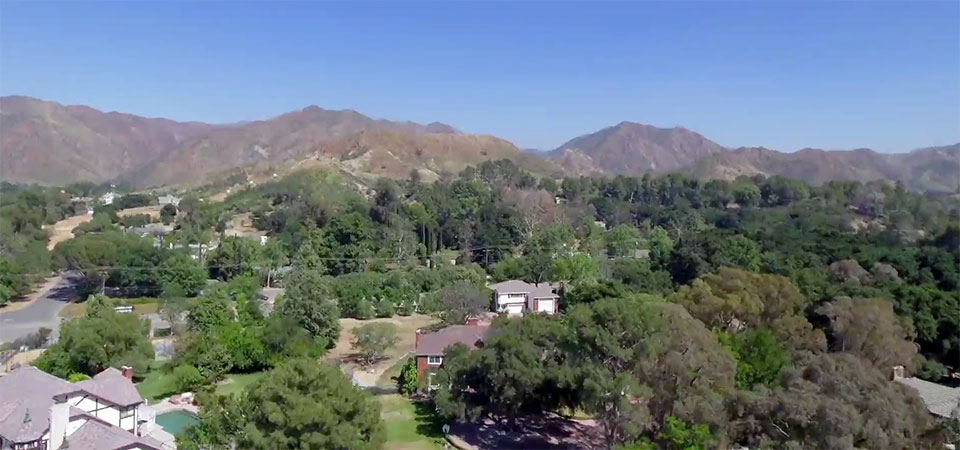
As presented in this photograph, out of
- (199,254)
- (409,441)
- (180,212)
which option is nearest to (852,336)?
(409,441)

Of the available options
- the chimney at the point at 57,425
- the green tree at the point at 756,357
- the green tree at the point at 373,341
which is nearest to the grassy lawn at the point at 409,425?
the green tree at the point at 373,341

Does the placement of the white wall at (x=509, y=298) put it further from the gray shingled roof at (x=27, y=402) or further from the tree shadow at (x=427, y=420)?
the gray shingled roof at (x=27, y=402)

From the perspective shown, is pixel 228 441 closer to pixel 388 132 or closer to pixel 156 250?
pixel 156 250

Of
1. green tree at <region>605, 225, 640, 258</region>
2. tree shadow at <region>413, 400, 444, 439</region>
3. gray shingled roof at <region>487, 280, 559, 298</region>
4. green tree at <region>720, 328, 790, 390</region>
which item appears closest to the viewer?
green tree at <region>720, 328, 790, 390</region>

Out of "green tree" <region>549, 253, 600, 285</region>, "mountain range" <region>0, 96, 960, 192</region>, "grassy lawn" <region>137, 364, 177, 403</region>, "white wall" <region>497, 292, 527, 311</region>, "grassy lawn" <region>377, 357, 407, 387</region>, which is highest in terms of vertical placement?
"mountain range" <region>0, 96, 960, 192</region>

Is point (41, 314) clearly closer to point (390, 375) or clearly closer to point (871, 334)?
point (390, 375)

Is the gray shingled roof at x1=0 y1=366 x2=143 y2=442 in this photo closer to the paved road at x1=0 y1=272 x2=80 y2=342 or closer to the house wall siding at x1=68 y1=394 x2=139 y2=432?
the house wall siding at x1=68 y1=394 x2=139 y2=432

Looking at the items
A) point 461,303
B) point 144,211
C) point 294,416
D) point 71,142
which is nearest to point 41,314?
point 461,303

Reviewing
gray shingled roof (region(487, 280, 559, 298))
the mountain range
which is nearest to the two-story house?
gray shingled roof (region(487, 280, 559, 298))
